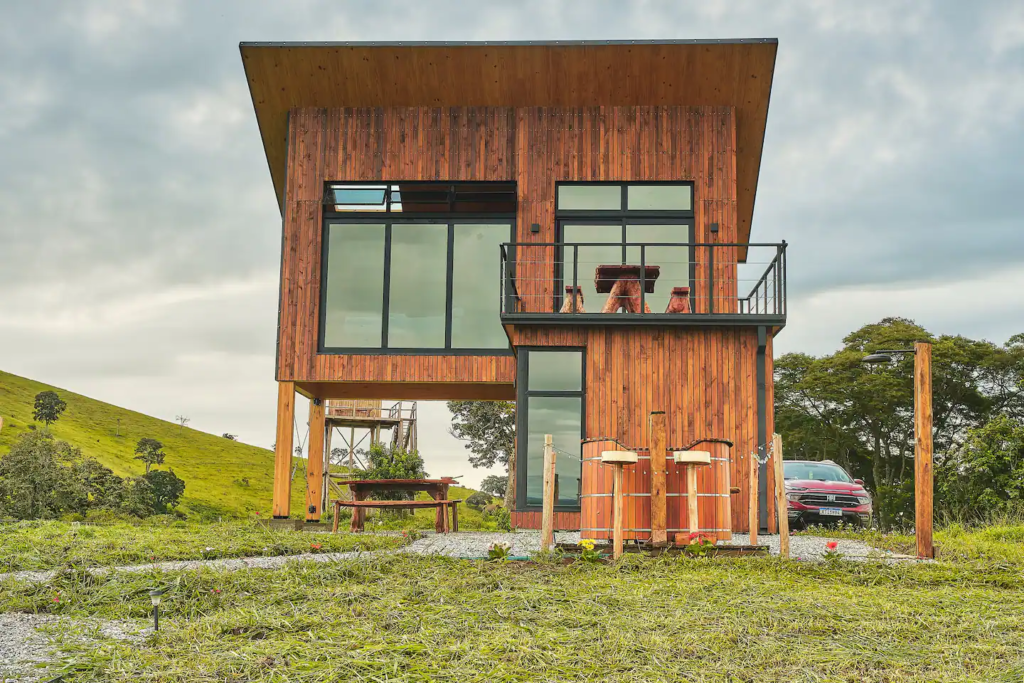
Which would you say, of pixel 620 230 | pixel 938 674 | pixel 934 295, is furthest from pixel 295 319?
pixel 934 295

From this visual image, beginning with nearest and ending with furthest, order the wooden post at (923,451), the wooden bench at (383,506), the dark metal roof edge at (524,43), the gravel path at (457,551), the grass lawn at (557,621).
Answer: the grass lawn at (557,621) → the gravel path at (457,551) → the wooden post at (923,451) → the wooden bench at (383,506) → the dark metal roof edge at (524,43)

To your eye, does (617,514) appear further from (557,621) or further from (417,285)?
(417,285)

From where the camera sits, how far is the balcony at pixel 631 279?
1354 cm

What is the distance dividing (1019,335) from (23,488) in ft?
88.5

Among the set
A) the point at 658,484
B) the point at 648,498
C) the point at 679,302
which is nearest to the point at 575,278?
the point at 679,302

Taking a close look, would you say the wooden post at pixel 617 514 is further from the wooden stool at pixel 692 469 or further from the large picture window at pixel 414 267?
the large picture window at pixel 414 267

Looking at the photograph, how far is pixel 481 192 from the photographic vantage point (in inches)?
596

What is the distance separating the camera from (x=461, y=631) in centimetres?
555

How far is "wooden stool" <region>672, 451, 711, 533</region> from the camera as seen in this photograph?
930cm

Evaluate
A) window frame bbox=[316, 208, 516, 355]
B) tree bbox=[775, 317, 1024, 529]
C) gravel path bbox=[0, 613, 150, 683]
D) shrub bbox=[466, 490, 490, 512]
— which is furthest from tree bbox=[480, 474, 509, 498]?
gravel path bbox=[0, 613, 150, 683]

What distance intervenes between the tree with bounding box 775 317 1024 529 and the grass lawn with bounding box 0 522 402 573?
65.1ft

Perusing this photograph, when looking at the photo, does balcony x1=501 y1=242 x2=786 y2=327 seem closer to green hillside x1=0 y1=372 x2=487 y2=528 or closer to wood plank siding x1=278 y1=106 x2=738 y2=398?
wood plank siding x1=278 y1=106 x2=738 y2=398


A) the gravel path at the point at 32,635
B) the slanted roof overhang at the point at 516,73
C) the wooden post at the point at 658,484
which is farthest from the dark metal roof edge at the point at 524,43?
the gravel path at the point at 32,635

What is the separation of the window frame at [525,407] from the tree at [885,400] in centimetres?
1674
